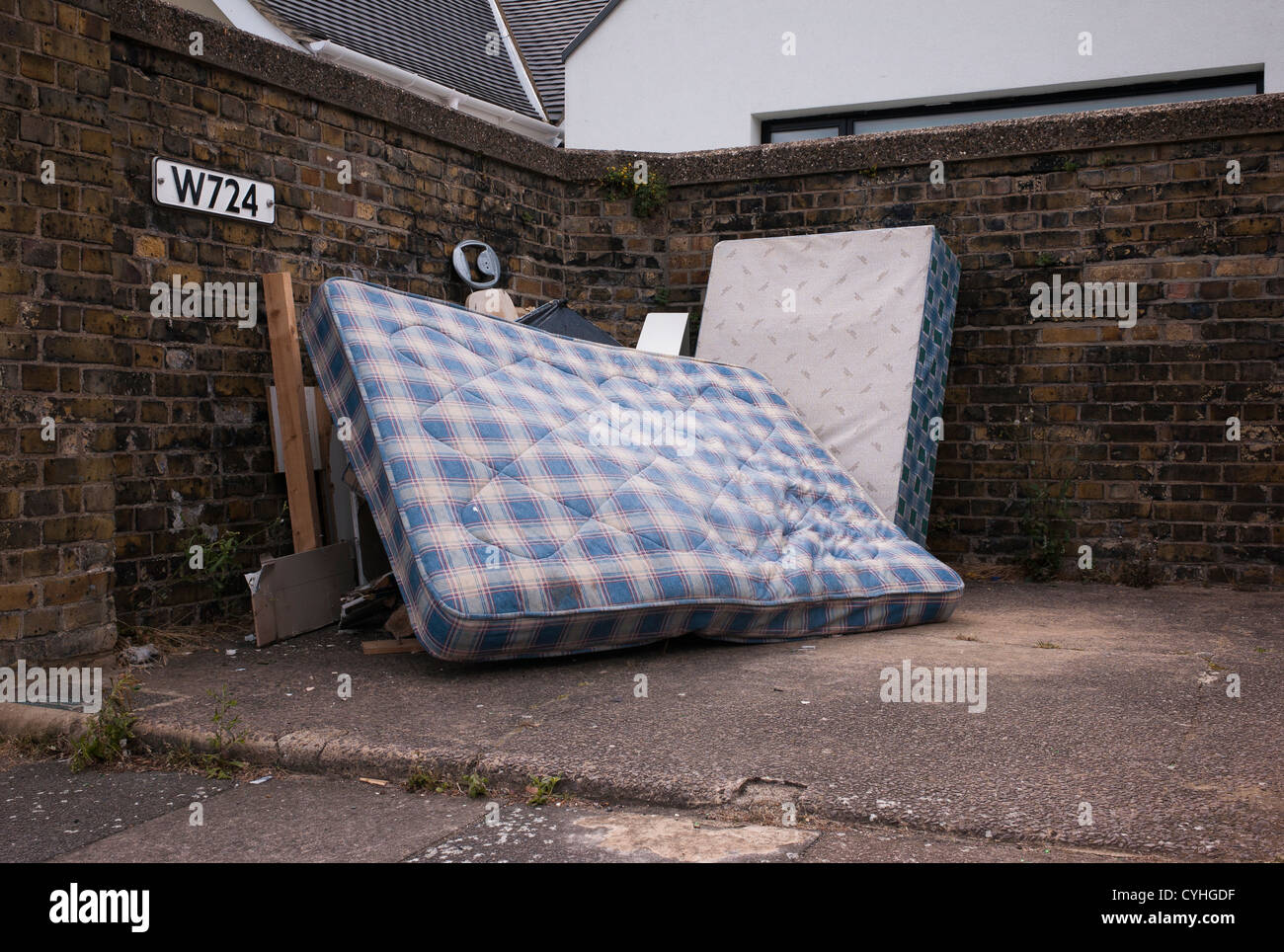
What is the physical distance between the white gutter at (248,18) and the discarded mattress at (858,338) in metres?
8.44

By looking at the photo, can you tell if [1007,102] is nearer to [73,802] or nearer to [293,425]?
[293,425]

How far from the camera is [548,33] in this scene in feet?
58.0

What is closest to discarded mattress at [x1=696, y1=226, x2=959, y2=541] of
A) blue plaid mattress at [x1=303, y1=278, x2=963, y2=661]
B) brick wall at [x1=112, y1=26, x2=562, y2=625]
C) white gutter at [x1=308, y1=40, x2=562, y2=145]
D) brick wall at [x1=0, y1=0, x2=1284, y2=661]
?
brick wall at [x1=0, y1=0, x2=1284, y2=661]

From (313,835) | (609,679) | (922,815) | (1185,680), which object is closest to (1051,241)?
(1185,680)

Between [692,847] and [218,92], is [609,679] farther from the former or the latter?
[218,92]

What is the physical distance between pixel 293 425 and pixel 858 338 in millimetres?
2993

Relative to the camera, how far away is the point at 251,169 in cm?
498

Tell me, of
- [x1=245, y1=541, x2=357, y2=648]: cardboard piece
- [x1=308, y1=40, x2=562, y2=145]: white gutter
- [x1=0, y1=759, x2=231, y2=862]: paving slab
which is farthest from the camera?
[x1=308, y1=40, x2=562, y2=145]: white gutter

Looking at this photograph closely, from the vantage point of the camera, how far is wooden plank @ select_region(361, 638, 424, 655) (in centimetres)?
409

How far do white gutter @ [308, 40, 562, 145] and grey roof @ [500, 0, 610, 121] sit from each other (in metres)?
0.83

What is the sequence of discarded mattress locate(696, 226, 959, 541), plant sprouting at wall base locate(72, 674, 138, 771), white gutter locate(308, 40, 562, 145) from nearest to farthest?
plant sprouting at wall base locate(72, 674, 138, 771), discarded mattress locate(696, 226, 959, 541), white gutter locate(308, 40, 562, 145)

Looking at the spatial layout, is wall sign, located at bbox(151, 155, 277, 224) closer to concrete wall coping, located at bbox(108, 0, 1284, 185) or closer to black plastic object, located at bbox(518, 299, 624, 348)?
concrete wall coping, located at bbox(108, 0, 1284, 185)

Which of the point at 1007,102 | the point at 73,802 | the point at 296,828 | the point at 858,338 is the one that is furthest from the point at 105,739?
the point at 1007,102

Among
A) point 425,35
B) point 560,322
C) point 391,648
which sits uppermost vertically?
point 425,35
